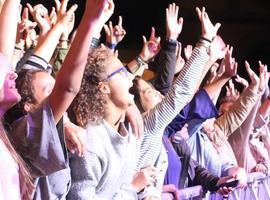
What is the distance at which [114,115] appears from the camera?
263 cm

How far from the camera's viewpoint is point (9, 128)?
2.18 meters

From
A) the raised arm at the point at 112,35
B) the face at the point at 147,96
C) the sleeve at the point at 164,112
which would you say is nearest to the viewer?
the sleeve at the point at 164,112

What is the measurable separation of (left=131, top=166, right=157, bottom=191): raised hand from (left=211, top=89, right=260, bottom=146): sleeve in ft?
4.98

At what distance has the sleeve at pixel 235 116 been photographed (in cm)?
418

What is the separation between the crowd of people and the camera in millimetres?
2043

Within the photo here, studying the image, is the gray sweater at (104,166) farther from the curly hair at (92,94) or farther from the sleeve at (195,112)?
the sleeve at (195,112)

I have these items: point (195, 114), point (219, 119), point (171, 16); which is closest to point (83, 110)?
point (195, 114)

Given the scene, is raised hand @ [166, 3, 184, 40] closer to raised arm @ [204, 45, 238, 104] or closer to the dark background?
raised arm @ [204, 45, 238, 104]

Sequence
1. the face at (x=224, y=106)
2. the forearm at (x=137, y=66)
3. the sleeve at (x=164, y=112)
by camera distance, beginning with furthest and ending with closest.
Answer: the face at (x=224, y=106) < the forearm at (x=137, y=66) < the sleeve at (x=164, y=112)

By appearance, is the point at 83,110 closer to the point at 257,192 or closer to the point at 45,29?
the point at 45,29

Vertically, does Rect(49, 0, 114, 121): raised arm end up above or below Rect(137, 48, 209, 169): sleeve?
above

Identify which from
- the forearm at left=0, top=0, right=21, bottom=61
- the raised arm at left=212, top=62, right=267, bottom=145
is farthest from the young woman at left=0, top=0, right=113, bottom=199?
the raised arm at left=212, top=62, right=267, bottom=145

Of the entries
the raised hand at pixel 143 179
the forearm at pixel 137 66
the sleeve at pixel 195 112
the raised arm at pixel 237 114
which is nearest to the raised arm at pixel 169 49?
the forearm at pixel 137 66

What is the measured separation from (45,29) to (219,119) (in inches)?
66.9
